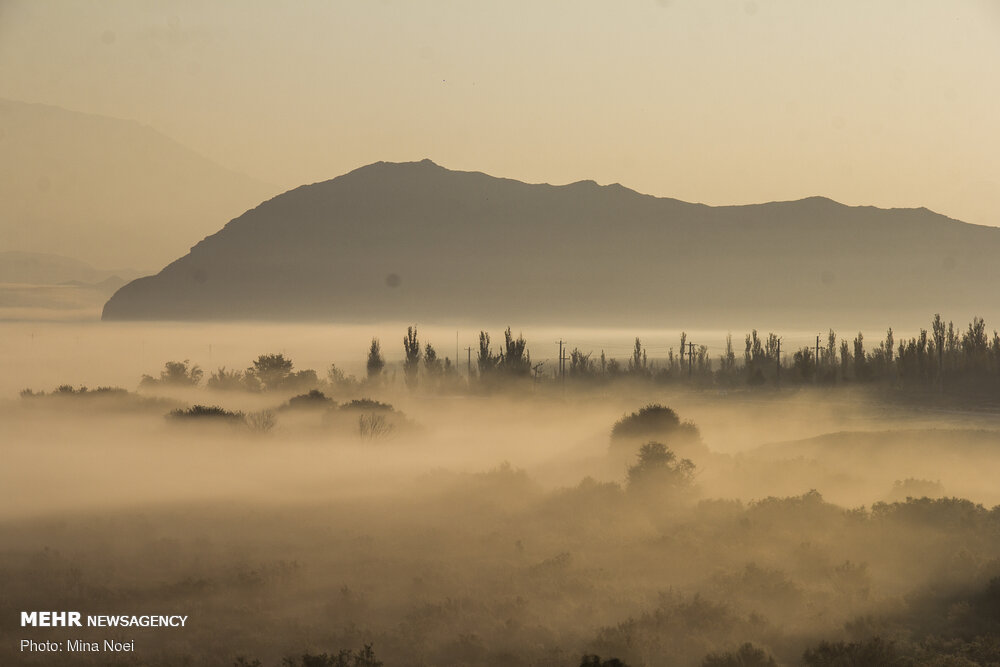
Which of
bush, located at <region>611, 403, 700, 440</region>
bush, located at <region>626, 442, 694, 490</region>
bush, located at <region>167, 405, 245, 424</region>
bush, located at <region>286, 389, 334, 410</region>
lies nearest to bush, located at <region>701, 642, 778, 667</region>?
bush, located at <region>626, 442, 694, 490</region>

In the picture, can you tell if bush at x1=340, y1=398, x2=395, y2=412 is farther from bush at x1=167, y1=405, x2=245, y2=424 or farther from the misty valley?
the misty valley

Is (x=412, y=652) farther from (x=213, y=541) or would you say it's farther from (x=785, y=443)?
(x=785, y=443)

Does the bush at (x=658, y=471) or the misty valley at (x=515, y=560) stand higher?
the bush at (x=658, y=471)

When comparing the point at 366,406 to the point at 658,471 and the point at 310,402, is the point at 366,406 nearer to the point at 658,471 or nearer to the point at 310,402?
the point at 310,402

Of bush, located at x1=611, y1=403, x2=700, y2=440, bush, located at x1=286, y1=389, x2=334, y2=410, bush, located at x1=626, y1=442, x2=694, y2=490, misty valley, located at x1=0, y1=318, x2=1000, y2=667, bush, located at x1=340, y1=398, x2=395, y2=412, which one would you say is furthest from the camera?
bush, located at x1=286, y1=389, x2=334, y2=410

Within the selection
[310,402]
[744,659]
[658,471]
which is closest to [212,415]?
[310,402]

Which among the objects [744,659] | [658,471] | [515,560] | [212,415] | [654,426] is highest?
[654,426]

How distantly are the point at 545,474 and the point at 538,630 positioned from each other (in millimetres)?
80644

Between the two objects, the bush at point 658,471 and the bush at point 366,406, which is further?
the bush at point 366,406

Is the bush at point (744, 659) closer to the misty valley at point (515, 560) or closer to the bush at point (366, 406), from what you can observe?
the misty valley at point (515, 560)

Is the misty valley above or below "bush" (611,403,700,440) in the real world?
below

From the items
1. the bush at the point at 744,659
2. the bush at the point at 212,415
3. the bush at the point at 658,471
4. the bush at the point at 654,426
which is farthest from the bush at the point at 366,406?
the bush at the point at 744,659

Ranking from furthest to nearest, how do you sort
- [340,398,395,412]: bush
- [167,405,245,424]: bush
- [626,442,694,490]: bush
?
[340,398,395,412]: bush < [167,405,245,424]: bush < [626,442,694,490]: bush

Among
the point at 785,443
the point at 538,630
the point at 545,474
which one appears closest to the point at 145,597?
the point at 538,630
